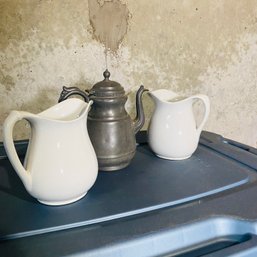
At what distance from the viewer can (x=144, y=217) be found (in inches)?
20.4

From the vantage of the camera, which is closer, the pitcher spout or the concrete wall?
the pitcher spout

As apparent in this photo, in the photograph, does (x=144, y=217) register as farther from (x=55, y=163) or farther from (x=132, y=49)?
(x=132, y=49)

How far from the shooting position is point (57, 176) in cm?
53

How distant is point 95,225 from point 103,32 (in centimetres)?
73

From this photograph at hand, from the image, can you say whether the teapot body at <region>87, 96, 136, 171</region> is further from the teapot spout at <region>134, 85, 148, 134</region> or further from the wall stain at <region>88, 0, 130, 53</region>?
the wall stain at <region>88, 0, 130, 53</region>

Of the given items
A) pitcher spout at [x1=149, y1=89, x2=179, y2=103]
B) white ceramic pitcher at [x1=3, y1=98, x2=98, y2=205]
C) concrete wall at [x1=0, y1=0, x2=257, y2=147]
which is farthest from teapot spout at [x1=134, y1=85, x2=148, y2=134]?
concrete wall at [x1=0, y1=0, x2=257, y2=147]

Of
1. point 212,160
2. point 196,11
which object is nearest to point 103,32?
point 196,11

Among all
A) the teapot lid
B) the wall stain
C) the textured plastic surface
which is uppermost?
the wall stain

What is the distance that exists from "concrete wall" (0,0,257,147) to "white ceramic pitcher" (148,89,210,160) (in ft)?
1.27

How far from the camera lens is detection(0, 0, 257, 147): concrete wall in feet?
3.11

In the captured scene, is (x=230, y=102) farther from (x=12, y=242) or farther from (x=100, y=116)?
(x=12, y=242)

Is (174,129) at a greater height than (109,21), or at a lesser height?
lesser

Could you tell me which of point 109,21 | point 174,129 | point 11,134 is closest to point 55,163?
point 11,134

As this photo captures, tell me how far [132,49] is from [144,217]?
73 centimetres
